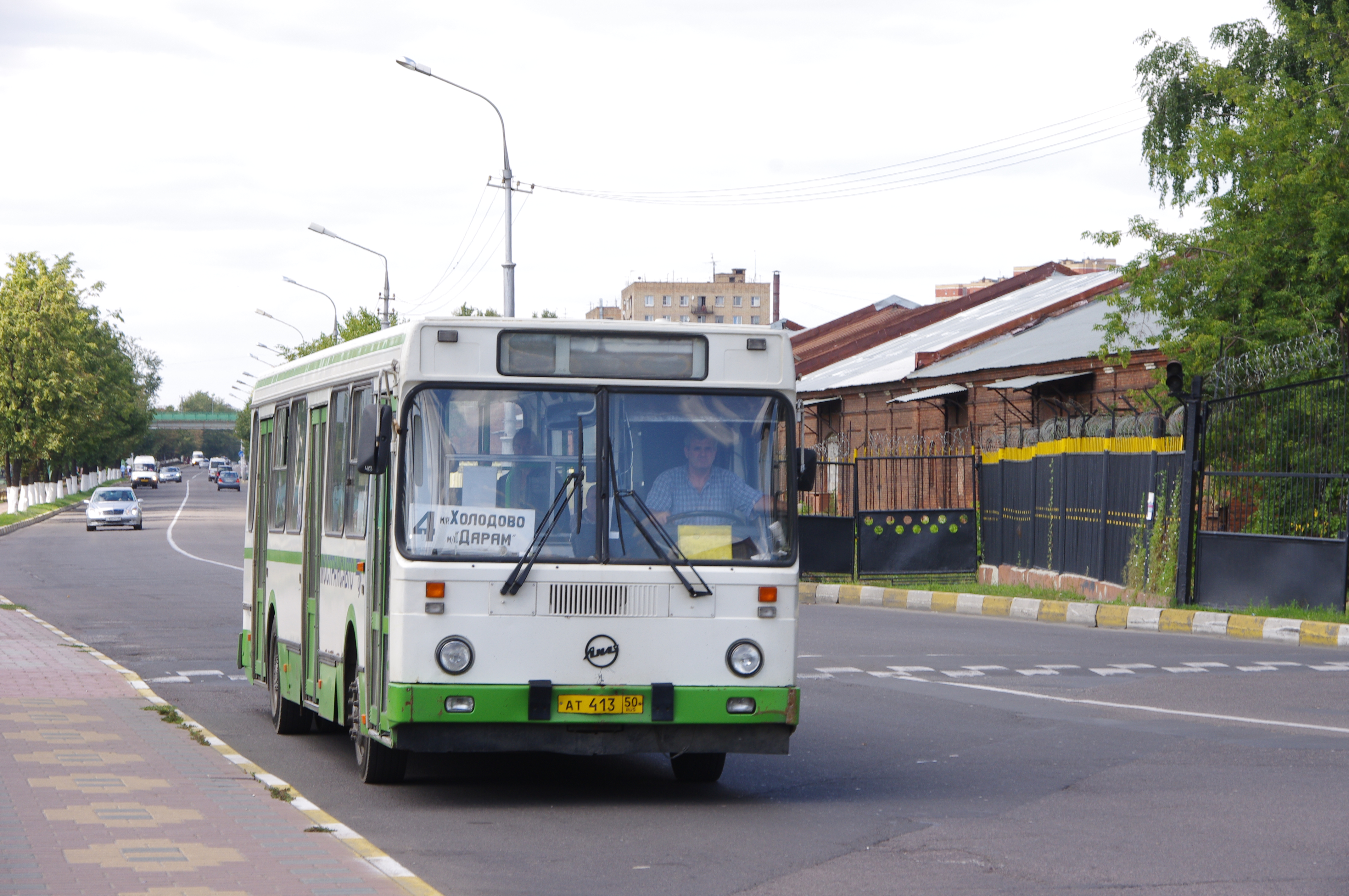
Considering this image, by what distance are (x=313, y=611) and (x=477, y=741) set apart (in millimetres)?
2704

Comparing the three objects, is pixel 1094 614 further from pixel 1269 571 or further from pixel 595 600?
pixel 595 600

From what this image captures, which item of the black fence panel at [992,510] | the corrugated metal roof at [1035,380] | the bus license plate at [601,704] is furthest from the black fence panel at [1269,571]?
the bus license plate at [601,704]

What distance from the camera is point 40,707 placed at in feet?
39.4

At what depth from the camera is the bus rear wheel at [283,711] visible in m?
11.4

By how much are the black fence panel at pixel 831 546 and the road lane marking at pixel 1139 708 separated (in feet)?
41.8

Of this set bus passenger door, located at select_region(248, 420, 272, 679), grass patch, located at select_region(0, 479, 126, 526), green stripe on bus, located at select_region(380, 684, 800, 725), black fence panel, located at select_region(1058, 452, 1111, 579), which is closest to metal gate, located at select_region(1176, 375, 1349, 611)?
black fence panel, located at select_region(1058, 452, 1111, 579)

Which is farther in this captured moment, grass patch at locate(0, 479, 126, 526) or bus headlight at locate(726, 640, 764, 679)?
grass patch at locate(0, 479, 126, 526)

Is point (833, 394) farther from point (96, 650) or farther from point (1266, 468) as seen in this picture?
point (96, 650)

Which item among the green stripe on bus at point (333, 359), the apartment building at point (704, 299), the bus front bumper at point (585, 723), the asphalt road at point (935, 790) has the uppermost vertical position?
the apartment building at point (704, 299)

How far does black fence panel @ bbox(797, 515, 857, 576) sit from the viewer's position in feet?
89.7

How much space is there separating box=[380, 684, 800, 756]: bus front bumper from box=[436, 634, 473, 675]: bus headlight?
88mm

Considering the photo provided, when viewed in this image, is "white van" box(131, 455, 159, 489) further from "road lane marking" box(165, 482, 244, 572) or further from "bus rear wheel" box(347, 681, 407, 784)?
"bus rear wheel" box(347, 681, 407, 784)

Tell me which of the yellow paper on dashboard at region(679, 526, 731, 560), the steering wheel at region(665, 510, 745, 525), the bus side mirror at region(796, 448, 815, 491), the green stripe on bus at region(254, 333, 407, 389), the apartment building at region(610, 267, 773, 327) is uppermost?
the apartment building at region(610, 267, 773, 327)

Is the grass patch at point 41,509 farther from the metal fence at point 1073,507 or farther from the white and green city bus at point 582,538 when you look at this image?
the white and green city bus at point 582,538
